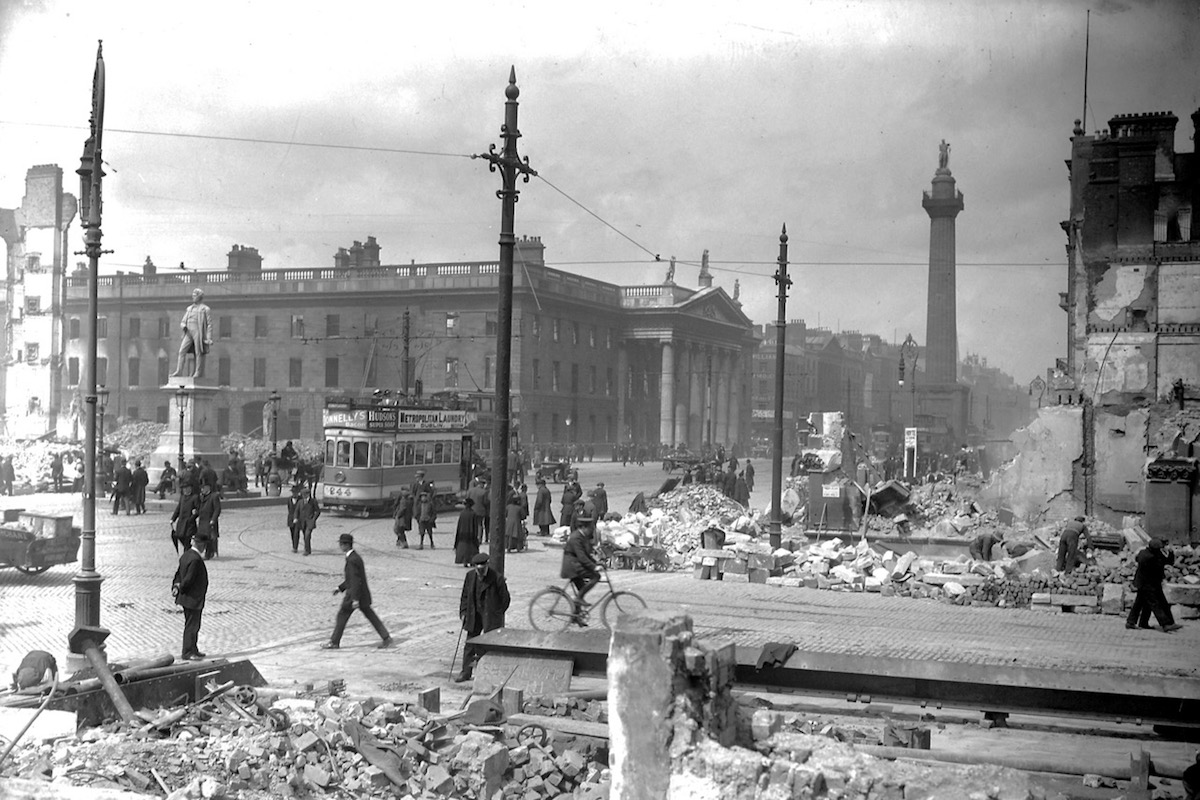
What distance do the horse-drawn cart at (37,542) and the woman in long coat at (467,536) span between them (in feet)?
21.7

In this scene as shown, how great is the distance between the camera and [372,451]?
96.7ft

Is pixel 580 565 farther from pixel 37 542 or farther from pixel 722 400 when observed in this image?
pixel 722 400

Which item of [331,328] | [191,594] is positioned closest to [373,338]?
[331,328]

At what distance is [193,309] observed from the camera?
104 ft

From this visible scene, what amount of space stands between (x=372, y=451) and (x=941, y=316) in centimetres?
4258

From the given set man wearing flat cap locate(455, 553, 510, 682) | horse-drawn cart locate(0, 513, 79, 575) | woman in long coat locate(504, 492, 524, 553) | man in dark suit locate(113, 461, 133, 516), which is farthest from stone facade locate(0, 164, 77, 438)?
man wearing flat cap locate(455, 553, 510, 682)

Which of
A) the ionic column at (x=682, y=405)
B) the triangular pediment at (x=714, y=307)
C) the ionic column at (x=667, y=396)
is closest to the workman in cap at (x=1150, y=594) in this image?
the ionic column at (x=667, y=396)

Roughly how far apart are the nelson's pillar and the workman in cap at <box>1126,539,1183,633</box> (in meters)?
46.7

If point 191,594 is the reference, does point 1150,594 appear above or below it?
below

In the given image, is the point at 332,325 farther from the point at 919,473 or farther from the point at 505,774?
the point at 505,774

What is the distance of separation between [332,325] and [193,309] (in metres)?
32.6

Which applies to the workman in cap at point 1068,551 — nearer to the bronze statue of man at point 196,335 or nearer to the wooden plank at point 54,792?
the wooden plank at point 54,792

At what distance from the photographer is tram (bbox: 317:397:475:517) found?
29406mm

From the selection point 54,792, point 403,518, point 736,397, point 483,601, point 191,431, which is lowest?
point 54,792
